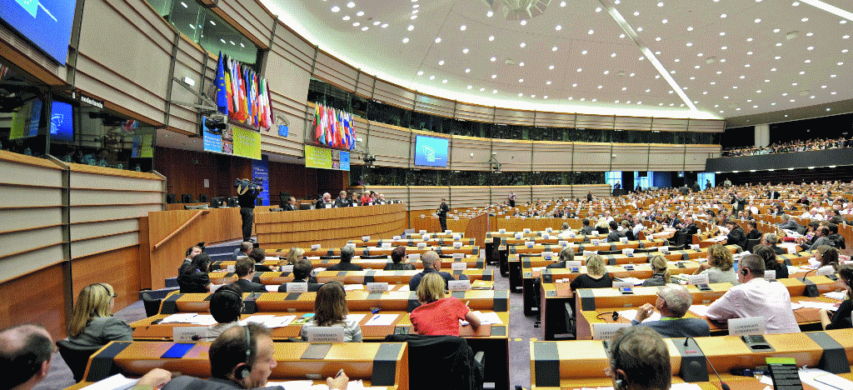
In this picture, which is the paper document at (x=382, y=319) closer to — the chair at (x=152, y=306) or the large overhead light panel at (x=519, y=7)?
the chair at (x=152, y=306)

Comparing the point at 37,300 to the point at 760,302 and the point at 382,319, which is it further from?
the point at 760,302

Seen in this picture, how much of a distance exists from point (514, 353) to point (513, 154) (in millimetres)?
24115

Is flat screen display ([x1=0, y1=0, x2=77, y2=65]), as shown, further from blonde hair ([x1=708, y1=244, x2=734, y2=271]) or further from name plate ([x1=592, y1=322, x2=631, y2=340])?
blonde hair ([x1=708, y1=244, x2=734, y2=271])

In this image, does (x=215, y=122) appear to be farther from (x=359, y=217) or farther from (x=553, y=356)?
(x=553, y=356)

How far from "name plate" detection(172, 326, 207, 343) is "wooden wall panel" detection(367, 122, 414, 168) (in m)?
16.4

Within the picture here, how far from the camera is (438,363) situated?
2533 mm

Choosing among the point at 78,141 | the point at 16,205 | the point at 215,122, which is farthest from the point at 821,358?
the point at 215,122

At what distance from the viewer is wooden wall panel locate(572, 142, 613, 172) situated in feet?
98.0

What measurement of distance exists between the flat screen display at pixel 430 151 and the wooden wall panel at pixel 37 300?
17.4 m

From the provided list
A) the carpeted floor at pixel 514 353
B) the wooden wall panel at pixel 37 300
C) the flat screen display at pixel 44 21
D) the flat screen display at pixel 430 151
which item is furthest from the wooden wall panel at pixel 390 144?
the wooden wall panel at pixel 37 300

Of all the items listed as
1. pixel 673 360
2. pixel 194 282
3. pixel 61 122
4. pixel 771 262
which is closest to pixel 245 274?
pixel 194 282

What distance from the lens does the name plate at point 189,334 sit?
2679mm

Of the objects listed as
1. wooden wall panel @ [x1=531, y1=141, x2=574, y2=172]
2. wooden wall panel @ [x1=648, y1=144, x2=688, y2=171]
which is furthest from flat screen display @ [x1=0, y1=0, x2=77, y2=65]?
wooden wall panel @ [x1=648, y1=144, x2=688, y2=171]

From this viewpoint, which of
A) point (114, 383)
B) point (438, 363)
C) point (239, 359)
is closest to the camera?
point (239, 359)
